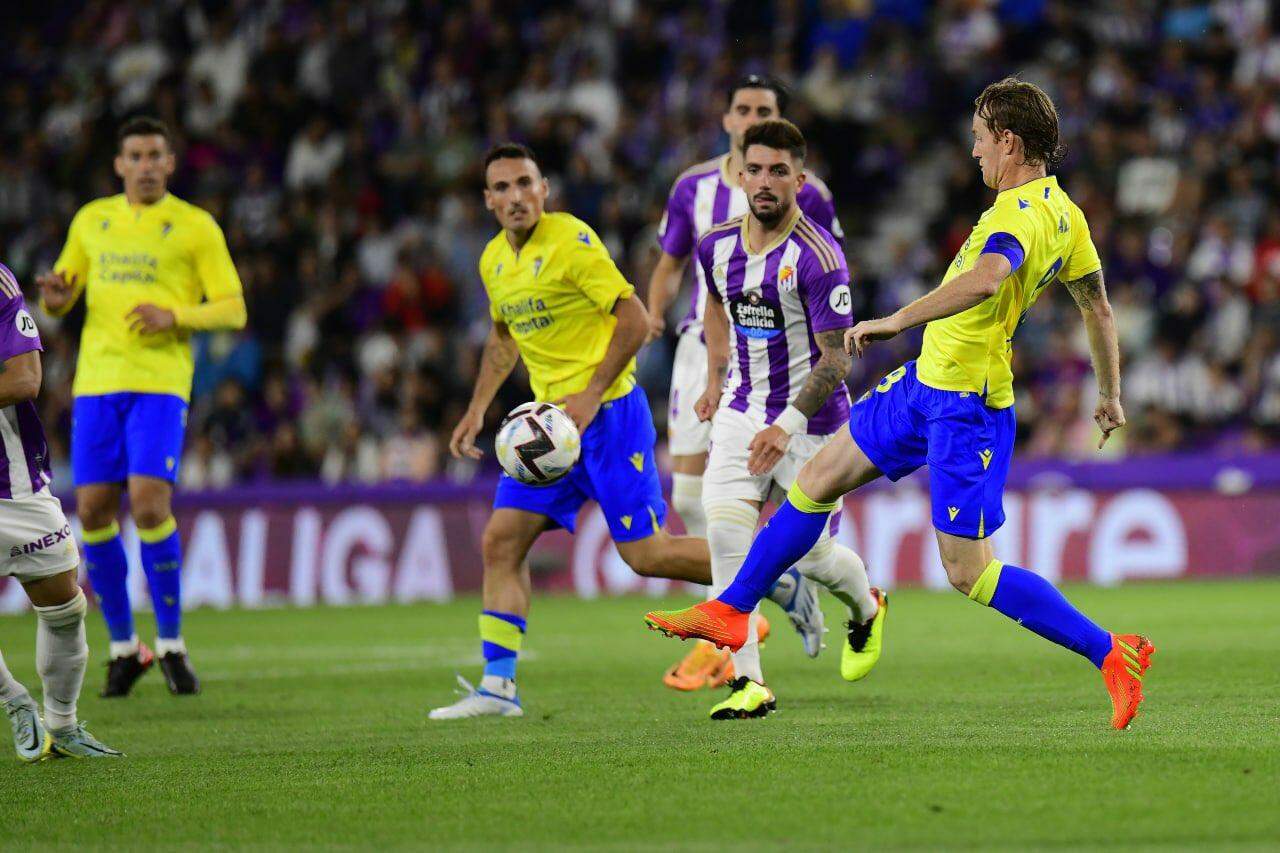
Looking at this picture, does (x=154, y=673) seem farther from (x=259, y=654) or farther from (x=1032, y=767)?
(x=1032, y=767)

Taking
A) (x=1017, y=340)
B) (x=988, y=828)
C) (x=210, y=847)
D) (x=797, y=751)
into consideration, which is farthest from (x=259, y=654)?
(x=1017, y=340)

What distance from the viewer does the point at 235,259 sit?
20062mm

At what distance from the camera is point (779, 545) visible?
7129 millimetres

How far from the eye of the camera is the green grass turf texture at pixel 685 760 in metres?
5.01

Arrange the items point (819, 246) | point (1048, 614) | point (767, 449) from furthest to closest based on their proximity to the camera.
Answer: point (819, 246) < point (767, 449) < point (1048, 614)

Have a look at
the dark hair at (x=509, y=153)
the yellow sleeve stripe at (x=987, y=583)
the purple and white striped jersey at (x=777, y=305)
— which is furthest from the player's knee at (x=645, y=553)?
the yellow sleeve stripe at (x=987, y=583)

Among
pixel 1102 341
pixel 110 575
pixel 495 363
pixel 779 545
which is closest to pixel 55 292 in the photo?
pixel 110 575

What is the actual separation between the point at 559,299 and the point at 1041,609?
2.70 metres

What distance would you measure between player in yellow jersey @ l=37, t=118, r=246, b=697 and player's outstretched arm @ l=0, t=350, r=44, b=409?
9.33 ft

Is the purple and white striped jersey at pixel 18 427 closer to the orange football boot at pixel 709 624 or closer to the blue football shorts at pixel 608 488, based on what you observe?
the blue football shorts at pixel 608 488

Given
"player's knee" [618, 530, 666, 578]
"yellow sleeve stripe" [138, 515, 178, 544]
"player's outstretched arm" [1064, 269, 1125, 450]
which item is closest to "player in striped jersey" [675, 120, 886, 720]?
"player's knee" [618, 530, 666, 578]

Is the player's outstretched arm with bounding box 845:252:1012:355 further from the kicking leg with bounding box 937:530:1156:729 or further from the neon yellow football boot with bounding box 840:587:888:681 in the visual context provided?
the neon yellow football boot with bounding box 840:587:888:681

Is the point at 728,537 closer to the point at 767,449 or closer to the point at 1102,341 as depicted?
the point at 767,449

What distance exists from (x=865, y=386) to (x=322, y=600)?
5.22 metres
